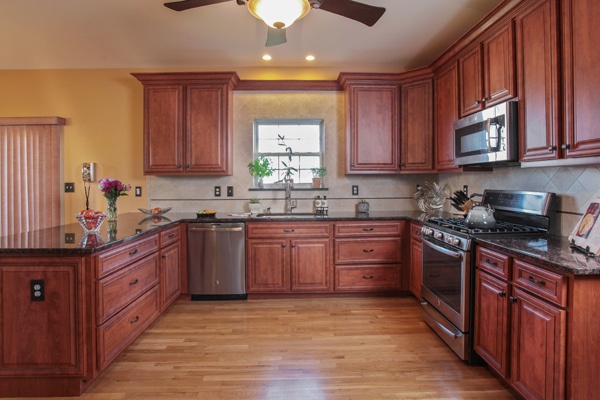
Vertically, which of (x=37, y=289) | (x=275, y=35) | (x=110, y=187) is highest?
(x=275, y=35)

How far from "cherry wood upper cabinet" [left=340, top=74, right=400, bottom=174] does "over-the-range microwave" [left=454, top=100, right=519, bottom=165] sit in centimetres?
89

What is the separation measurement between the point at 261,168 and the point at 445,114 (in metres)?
2.05

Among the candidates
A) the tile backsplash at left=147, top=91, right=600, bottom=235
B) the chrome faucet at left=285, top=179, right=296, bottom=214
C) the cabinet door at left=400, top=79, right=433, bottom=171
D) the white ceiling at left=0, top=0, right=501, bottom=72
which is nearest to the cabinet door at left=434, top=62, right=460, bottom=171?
the cabinet door at left=400, top=79, right=433, bottom=171

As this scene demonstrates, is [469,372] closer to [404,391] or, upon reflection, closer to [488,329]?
[488,329]

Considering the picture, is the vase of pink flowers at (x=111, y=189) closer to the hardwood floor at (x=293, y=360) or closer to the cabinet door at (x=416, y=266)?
the hardwood floor at (x=293, y=360)

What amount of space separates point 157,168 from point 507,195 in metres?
3.48

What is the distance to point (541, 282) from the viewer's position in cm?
162

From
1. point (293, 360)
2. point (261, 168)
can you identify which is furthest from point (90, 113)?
point (293, 360)

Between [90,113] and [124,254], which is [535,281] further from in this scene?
[90,113]

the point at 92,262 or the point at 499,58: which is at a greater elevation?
the point at 499,58

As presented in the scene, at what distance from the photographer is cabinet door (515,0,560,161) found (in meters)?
1.96

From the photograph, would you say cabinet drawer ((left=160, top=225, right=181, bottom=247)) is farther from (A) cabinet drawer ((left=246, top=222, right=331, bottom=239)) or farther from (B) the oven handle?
(B) the oven handle

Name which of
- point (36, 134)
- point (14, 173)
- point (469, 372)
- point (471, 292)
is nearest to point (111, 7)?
point (36, 134)

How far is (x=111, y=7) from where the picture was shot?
2.78 m
